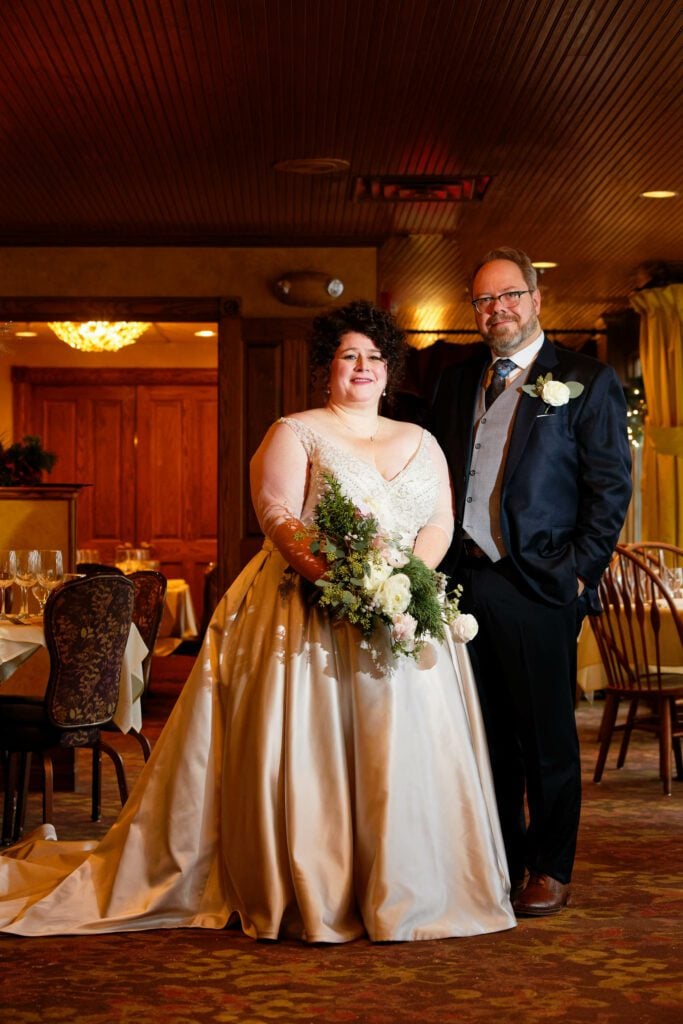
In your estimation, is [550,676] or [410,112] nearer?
[550,676]

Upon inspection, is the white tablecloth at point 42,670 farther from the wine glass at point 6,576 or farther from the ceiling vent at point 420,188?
the ceiling vent at point 420,188

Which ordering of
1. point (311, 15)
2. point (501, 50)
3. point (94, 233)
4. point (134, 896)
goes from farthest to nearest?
1. point (94, 233)
2. point (501, 50)
3. point (311, 15)
4. point (134, 896)

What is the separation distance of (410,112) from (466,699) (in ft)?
9.75

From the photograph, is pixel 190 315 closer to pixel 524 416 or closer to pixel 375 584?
pixel 524 416

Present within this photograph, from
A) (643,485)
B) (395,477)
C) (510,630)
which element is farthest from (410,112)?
(643,485)

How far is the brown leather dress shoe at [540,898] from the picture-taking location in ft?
11.4

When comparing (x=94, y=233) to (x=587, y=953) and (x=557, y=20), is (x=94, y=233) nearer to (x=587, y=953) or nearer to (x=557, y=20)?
(x=557, y=20)

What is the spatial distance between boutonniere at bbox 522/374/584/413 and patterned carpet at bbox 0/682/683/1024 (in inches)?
55.1

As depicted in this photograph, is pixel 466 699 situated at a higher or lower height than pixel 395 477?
lower

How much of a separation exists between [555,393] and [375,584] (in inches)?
29.5

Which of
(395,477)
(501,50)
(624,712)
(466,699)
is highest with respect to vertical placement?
(501,50)

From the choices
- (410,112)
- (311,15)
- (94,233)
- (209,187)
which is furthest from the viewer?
(94,233)

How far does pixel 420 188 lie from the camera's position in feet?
22.1

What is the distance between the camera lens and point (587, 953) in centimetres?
315
